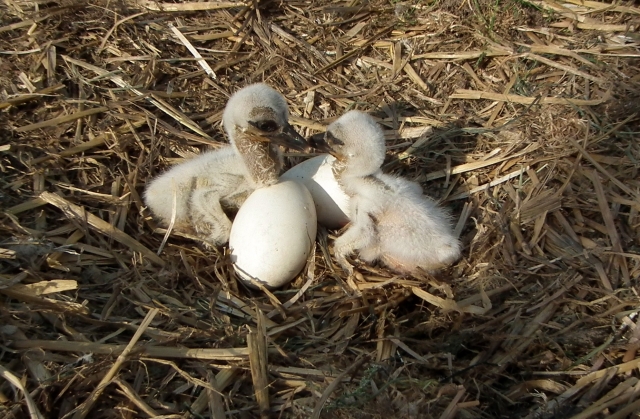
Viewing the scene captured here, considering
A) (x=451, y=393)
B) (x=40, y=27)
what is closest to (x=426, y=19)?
(x=40, y=27)

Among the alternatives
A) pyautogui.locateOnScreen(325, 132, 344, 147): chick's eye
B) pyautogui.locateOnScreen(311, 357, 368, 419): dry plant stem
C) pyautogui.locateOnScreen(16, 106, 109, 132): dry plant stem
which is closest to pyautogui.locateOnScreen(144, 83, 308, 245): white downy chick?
pyautogui.locateOnScreen(325, 132, 344, 147): chick's eye

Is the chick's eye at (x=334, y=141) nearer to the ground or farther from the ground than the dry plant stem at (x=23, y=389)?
farther from the ground

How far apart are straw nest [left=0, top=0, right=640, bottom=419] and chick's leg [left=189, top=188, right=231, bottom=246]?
0.08 meters

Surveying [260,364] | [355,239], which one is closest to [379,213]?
[355,239]

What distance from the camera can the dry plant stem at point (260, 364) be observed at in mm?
1856

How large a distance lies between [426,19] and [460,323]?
2.00 metres

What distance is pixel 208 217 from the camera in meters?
2.53

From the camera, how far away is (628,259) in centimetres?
231

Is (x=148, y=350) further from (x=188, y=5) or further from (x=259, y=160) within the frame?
(x=188, y=5)

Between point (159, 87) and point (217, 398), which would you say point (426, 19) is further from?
point (217, 398)

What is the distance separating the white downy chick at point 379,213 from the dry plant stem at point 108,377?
0.84 meters

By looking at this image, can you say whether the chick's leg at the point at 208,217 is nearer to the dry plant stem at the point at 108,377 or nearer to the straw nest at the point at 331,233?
the straw nest at the point at 331,233

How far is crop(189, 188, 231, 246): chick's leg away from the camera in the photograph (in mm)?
2531

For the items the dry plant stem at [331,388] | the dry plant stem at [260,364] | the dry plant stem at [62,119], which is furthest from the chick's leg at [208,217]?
the dry plant stem at [331,388]
